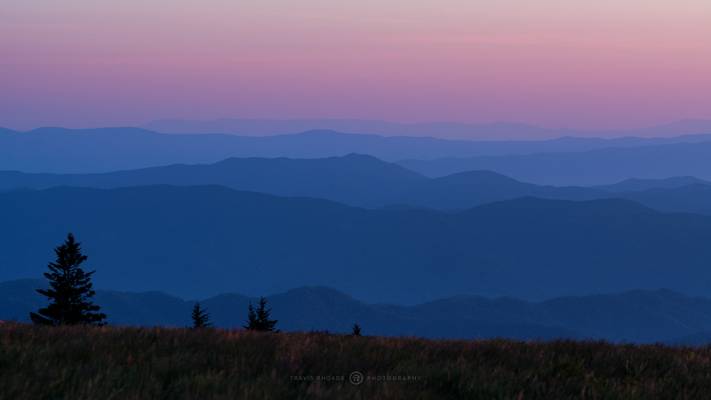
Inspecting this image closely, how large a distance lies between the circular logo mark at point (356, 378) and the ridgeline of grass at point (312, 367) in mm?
55

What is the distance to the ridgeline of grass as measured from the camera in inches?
199

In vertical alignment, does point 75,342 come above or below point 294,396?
above

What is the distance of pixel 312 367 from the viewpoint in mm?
6094

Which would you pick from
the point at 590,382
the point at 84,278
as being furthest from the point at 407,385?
the point at 84,278

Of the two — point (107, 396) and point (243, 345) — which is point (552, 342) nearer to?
point (243, 345)

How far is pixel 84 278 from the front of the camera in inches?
1640

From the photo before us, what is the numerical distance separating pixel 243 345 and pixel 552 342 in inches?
150

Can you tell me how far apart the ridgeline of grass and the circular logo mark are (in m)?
0.06

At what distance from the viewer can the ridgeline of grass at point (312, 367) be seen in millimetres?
5051

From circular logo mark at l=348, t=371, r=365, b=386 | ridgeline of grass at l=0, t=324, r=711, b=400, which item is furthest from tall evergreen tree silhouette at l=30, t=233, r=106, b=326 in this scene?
circular logo mark at l=348, t=371, r=365, b=386

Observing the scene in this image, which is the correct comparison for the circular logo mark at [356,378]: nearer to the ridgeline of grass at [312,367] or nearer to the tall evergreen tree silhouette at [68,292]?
the ridgeline of grass at [312,367]

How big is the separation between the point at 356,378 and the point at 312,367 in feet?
1.81

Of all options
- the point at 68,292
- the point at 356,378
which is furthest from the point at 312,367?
the point at 68,292

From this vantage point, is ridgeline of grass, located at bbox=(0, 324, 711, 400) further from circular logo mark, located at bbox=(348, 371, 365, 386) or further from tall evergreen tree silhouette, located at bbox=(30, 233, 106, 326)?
tall evergreen tree silhouette, located at bbox=(30, 233, 106, 326)
